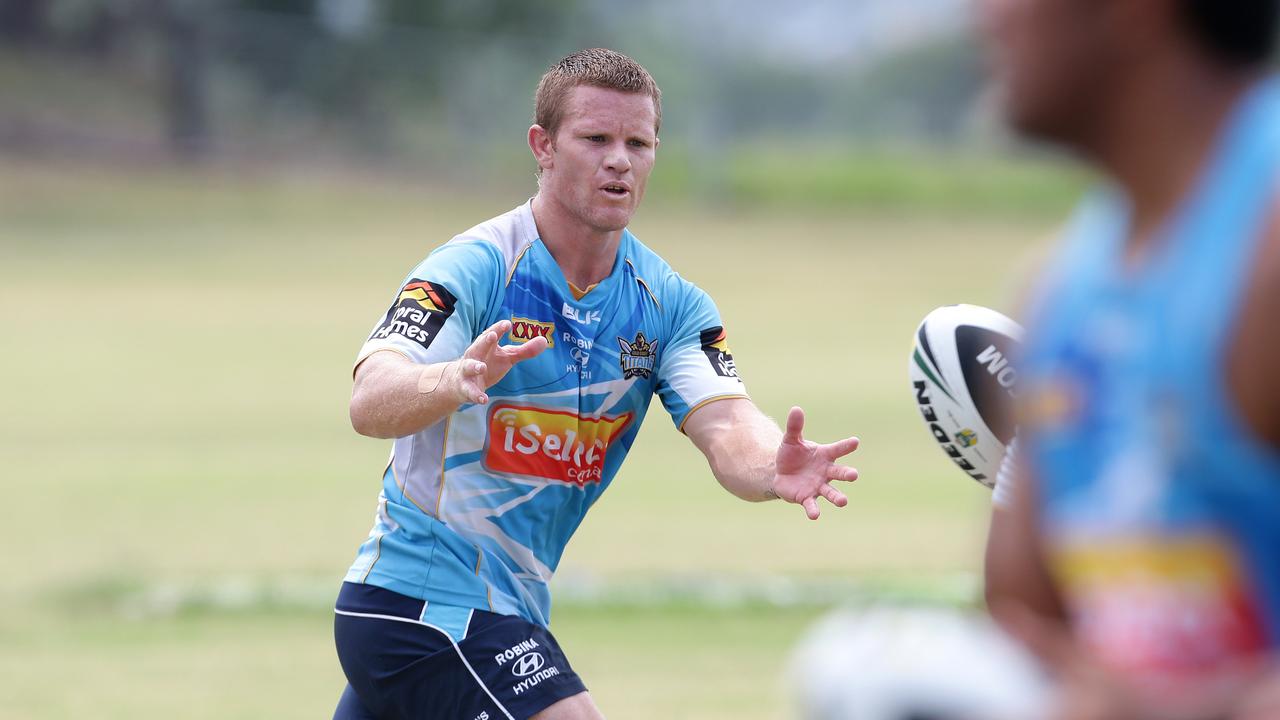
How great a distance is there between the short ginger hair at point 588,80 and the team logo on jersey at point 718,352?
709mm

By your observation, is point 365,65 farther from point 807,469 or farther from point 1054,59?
point 1054,59

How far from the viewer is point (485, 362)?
5004mm

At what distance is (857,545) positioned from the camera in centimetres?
1572

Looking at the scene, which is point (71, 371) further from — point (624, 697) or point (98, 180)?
point (624, 697)

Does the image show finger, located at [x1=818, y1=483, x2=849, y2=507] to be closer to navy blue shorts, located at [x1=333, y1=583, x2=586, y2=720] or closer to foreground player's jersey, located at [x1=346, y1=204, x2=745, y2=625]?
foreground player's jersey, located at [x1=346, y1=204, x2=745, y2=625]

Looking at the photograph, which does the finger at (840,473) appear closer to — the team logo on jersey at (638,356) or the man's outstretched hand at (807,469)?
the man's outstretched hand at (807,469)

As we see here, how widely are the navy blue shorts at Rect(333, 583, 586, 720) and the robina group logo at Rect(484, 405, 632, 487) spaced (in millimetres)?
460

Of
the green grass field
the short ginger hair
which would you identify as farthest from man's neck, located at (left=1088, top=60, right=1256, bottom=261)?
the short ginger hair

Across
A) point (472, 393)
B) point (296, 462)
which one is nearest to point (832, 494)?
point (472, 393)

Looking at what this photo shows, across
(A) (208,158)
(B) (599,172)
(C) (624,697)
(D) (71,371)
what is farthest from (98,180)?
(B) (599,172)

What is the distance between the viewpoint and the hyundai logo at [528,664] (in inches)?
213

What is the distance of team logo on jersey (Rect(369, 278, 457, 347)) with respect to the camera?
5.39 metres

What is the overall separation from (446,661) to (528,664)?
0.25 meters

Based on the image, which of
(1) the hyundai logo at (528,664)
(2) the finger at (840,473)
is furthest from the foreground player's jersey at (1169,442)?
(1) the hyundai logo at (528,664)
